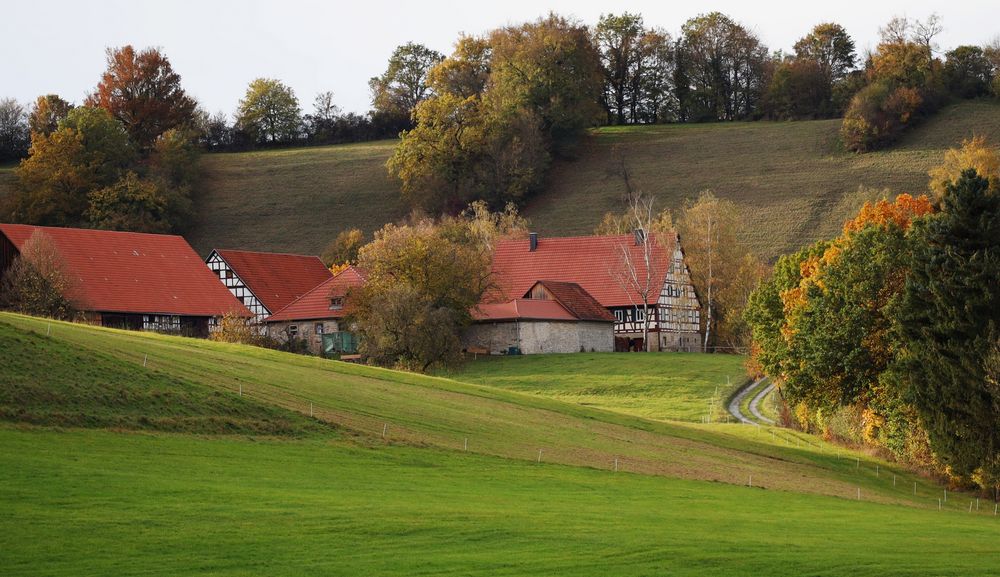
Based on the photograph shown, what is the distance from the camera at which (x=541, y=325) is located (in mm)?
83812

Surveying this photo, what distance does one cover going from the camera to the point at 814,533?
29.4 m

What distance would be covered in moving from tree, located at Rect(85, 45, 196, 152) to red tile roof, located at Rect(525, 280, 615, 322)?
6067 cm

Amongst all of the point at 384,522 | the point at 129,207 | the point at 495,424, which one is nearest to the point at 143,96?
the point at 129,207

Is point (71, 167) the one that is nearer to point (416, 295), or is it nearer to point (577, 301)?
point (577, 301)

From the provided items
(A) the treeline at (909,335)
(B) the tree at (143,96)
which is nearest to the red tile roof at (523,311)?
(A) the treeline at (909,335)

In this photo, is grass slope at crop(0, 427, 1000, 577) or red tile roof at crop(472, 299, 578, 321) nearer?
grass slope at crop(0, 427, 1000, 577)

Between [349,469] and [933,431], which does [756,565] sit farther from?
[933,431]

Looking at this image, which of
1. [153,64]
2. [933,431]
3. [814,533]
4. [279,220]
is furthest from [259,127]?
[814,533]

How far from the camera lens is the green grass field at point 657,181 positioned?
373 ft

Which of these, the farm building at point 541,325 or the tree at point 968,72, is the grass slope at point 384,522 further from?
the tree at point 968,72

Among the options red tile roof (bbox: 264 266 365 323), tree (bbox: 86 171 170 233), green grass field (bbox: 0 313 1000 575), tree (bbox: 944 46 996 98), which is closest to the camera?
green grass field (bbox: 0 313 1000 575)

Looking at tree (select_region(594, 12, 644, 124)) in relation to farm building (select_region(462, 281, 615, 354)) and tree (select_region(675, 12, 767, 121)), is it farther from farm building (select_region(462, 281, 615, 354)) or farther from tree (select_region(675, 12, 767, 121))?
farm building (select_region(462, 281, 615, 354))

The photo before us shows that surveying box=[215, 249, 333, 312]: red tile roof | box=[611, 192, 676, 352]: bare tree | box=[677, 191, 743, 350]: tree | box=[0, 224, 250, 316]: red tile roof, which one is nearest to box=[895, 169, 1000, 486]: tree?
box=[611, 192, 676, 352]: bare tree

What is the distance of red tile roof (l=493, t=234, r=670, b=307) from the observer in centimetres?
9088
